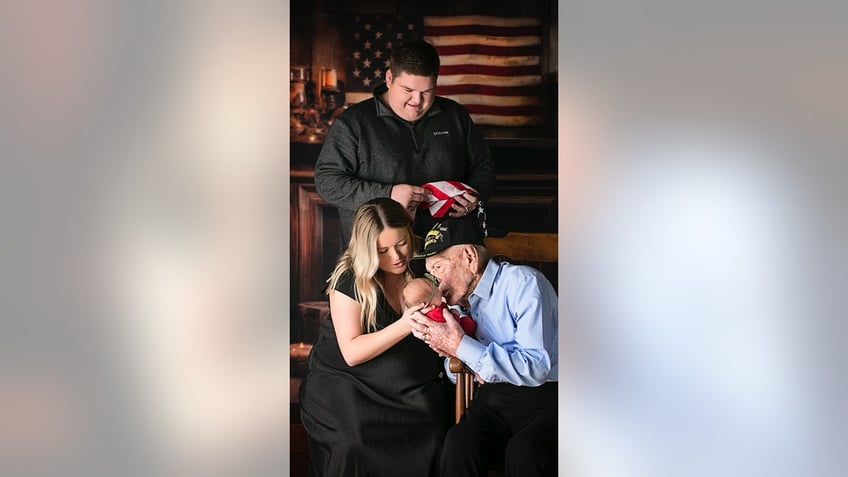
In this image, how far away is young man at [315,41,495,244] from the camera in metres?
3.25

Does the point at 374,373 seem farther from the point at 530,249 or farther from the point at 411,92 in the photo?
the point at 411,92

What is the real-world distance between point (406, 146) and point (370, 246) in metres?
0.35

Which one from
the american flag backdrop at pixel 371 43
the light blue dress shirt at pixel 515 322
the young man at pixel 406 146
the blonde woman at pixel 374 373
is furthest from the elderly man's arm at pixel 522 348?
the american flag backdrop at pixel 371 43

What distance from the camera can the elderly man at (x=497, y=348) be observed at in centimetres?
319

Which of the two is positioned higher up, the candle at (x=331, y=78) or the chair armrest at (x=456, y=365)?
the candle at (x=331, y=78)

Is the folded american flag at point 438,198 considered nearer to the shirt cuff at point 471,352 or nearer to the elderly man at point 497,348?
the elderly man at point 497,348

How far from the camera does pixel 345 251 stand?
3.25 metres

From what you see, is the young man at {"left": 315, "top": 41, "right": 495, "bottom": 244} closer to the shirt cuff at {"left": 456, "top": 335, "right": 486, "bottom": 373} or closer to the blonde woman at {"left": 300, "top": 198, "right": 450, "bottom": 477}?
the blonde woman at {"left": 300, "top": 198, "right": 450, "bottom": 477}

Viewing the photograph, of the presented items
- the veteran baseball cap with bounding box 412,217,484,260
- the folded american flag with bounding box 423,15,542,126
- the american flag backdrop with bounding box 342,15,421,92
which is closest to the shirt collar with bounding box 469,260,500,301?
the veteran baseball cap with bounding box 412,217,484,260
